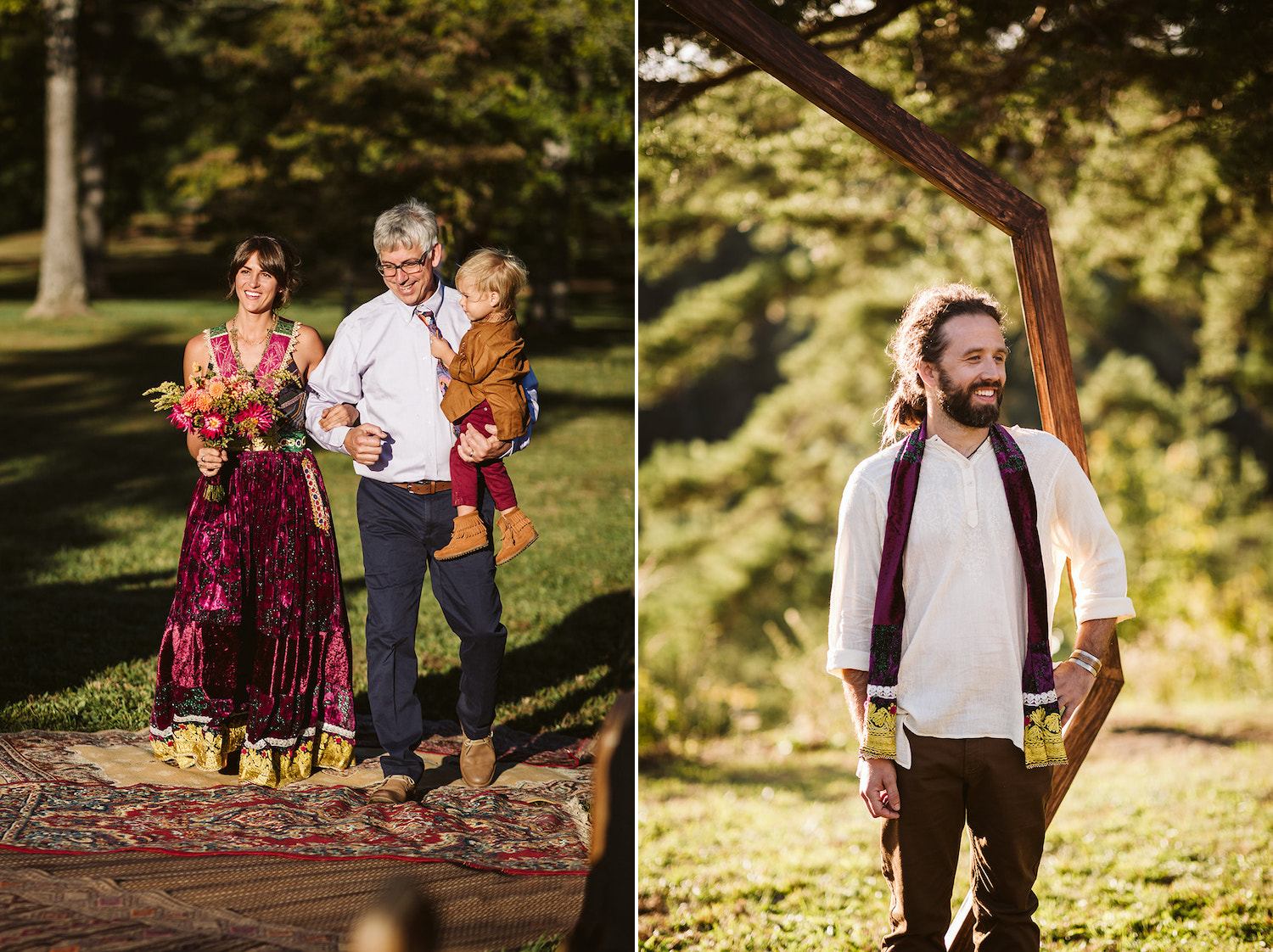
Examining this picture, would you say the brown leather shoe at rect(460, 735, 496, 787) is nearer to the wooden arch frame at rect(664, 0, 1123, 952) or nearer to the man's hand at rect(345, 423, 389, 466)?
the man's hand at rect(345, 423, 389, 466)

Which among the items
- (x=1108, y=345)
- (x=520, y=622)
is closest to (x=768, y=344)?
(x=1108, y=345)

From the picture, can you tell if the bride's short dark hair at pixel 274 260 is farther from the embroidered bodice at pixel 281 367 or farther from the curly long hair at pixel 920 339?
the curly long hair at pixel 920 339

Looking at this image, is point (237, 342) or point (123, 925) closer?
point (123, 925)

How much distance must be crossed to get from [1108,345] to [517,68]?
1177 centimetres

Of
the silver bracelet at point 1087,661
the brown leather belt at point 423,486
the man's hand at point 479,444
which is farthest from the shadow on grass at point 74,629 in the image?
the silver bracelet at point 1087,661

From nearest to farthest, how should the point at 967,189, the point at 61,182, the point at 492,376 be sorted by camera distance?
the point at 967,189 → the point at 492,376 → the point at 61,182

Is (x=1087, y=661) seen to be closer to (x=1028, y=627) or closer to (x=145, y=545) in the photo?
(x=1028, y=627)

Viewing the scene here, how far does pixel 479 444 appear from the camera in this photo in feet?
11.9

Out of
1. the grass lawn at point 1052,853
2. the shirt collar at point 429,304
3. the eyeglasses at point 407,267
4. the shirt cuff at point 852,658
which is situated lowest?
the grass lawn at point 1052,853

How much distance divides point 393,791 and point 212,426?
59.6 inches

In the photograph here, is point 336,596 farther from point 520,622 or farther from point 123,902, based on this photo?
point 520,622

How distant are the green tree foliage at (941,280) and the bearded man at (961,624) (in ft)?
10.2

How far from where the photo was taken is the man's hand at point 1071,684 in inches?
116

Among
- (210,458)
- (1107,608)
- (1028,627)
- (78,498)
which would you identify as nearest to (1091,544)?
(1107,608)
